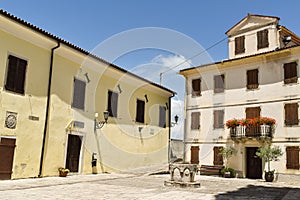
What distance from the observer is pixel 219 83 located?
797 inches

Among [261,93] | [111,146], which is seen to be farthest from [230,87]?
[111,146]

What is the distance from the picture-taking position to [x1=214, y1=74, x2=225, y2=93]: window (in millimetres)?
20094

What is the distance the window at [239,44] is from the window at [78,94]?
11.6 m

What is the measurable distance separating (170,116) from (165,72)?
5741 millimetres

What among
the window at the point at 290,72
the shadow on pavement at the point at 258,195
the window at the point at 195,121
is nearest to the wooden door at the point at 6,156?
the shadow on pavement at the point at 258,195

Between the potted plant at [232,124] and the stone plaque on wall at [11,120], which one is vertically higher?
the potted plant at [232,124]

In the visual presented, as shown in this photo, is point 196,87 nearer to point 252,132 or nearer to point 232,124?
point 232,124

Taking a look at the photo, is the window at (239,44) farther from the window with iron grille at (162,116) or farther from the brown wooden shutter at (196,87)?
the window with iron grille at (162,116)

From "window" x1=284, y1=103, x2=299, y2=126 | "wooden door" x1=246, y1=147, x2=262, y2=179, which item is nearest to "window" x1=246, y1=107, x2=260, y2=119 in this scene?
"window" x1=284, y1=103, x2=299, y2=126

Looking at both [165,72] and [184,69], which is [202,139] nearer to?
[184,69]

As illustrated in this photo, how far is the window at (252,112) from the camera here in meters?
18.1

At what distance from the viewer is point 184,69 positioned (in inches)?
859

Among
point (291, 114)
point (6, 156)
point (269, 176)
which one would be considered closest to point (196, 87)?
point (291, 114)

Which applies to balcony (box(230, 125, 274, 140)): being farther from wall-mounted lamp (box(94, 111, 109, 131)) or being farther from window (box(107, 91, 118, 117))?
wall-mounted lamp (box(94, 111, 109, 131))
